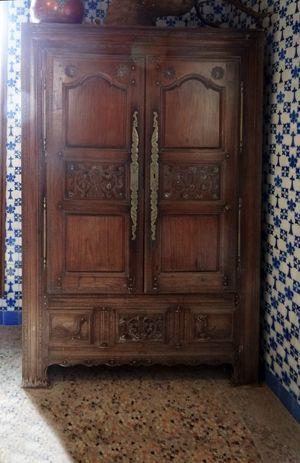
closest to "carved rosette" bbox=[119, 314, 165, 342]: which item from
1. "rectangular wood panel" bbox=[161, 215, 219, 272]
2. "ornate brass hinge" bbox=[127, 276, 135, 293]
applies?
"ornate brass hinge" bbox=[127, 276, 135, 293]

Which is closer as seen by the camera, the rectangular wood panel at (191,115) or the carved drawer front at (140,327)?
the rectangular wood panel at (191,115)

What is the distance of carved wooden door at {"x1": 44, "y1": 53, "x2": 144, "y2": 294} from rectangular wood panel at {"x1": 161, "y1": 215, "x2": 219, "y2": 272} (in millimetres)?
143

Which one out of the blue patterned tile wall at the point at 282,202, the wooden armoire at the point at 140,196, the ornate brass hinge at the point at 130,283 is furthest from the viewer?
the ornate brass hinge at the point at 130,283

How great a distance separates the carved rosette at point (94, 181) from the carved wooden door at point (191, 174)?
0.51ft

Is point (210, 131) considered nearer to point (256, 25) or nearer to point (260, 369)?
point (256, 25)

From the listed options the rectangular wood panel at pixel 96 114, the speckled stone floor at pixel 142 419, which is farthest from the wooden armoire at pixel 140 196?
the speckled stone floor at pixel 142 419

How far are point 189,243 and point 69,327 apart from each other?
0.76m

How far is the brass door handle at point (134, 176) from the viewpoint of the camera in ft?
10.2

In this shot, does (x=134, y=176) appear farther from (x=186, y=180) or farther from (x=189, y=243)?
(x=189, y=243)

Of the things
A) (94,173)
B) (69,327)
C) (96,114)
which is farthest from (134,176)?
(69,327)

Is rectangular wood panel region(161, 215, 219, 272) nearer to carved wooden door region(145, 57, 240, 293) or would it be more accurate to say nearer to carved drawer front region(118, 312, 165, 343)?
carved wooden door region(145, 57, 240, 293)

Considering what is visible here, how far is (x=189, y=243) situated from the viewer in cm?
319

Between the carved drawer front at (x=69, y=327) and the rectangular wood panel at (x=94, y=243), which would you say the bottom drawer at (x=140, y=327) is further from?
the rectangular wood panel at (x=94, y=243)

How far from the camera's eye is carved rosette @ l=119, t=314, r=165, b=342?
127 inches
